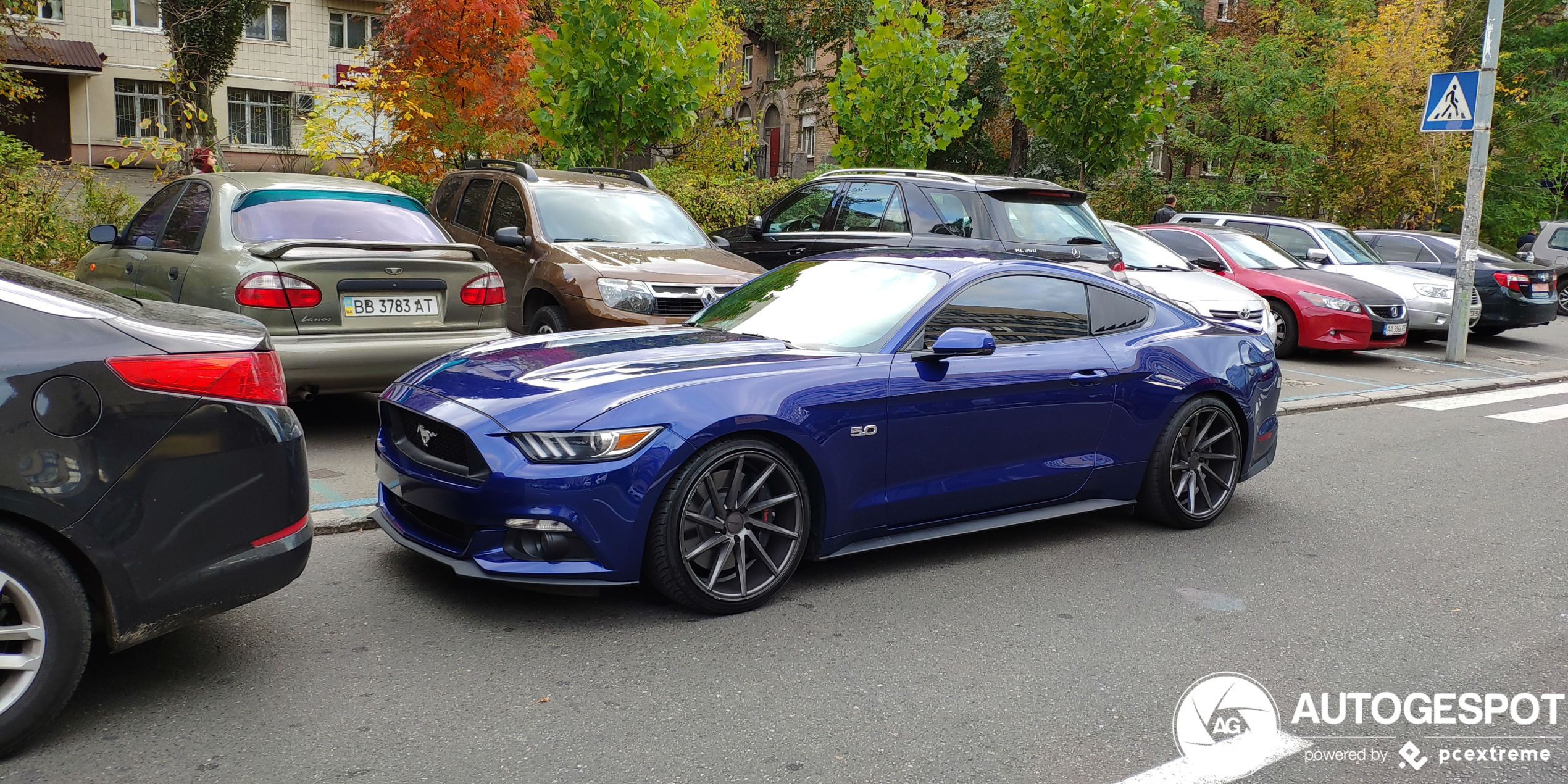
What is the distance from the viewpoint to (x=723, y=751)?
3.47m

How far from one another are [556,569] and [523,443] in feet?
1.51

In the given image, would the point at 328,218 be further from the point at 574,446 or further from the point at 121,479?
the point at 121,479

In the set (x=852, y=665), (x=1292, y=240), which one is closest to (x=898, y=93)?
(x=1292, y=240)

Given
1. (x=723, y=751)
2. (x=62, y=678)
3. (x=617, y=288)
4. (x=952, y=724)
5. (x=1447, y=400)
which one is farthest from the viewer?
(x=1447, y=400)

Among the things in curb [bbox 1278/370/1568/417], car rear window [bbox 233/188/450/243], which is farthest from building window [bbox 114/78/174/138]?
curb [bbox 1278/370/1568/417]

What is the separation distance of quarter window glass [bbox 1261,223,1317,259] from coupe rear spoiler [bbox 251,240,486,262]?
1202cm

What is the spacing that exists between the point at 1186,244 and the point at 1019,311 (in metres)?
10.2

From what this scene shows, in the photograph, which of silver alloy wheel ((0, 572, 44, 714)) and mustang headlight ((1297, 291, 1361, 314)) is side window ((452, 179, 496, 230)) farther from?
mustang headlight ((1297, 291, 1361, 314))

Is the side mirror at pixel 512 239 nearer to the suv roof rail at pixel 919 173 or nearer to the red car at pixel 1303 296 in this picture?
the suv roof rail at pixel 919 173

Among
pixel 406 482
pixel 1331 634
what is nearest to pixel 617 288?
pixel 406 482

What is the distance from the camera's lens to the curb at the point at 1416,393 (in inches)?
419

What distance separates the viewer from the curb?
34.9ft

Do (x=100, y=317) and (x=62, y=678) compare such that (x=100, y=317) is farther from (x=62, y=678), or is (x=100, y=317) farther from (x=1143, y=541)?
(x=1143, y=541)

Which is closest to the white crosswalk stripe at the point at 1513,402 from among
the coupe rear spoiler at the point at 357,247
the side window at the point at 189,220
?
the coupe rear spoiler at the point at 357,247
